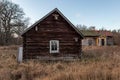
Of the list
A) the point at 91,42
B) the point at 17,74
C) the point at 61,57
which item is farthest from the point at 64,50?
the point at 91,42

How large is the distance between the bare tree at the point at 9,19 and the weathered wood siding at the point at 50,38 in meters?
37.2

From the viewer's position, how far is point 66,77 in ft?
31.4

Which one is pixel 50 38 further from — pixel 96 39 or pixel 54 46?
pixel 96 39

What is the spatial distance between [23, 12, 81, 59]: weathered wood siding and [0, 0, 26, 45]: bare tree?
37158mm

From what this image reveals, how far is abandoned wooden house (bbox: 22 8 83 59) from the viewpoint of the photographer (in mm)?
20266

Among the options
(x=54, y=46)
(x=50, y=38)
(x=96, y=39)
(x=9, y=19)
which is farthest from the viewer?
(x=9, y=19)

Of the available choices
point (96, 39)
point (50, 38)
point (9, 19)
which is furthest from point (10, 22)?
point (50, 38)

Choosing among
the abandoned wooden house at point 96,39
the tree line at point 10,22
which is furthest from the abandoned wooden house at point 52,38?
the tree line at point 10,22

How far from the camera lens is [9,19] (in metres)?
56.3

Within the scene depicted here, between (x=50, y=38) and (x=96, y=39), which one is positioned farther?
(x=96, y=39)

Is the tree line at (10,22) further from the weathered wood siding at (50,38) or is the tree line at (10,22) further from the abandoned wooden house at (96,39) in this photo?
the weathered wood siding at (50,38)

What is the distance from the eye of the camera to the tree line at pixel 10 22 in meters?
55.6

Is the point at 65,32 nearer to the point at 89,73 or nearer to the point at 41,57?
the point at 41,57

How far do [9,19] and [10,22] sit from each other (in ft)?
2.93
